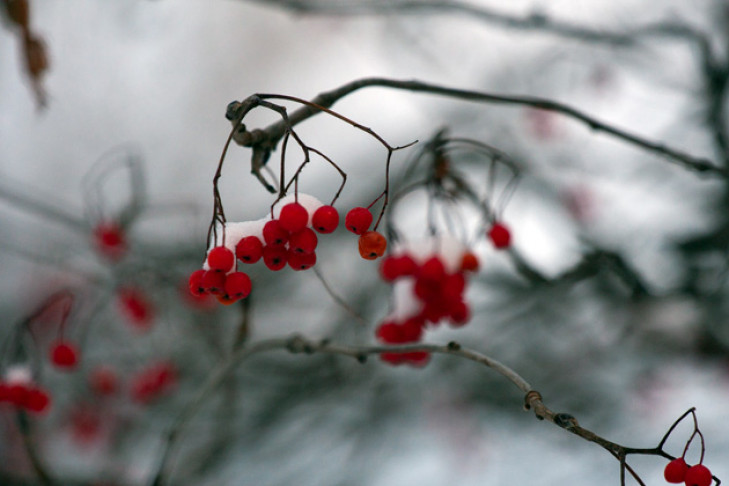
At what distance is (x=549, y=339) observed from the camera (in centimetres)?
461

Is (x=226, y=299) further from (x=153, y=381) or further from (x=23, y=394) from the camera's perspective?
(x=153, y=381)

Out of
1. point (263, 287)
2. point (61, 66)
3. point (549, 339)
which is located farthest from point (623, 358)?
point (61, 66)

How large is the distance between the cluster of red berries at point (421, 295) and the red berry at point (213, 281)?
60cm

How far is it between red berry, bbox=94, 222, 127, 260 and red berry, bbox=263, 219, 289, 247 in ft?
6.41

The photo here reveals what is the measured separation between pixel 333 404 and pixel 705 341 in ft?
8.09

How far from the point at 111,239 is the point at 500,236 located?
202 cm

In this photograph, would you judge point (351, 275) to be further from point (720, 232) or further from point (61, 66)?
point (61, 66)

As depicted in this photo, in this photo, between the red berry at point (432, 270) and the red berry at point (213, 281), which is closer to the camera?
the red berry at point (213, 281)

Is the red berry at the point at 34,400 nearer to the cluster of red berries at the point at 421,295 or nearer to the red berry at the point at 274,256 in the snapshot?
the cluster of red berries at the point at 421,295

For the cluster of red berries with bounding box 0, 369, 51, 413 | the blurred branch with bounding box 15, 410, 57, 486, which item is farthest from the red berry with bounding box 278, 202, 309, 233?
the cluster of red berries with bounding box 0, 369, 51, 413

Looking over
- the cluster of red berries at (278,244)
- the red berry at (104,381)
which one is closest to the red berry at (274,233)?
the cluster of red berries at (278,244)

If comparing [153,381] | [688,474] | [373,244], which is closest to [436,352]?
[373,244]

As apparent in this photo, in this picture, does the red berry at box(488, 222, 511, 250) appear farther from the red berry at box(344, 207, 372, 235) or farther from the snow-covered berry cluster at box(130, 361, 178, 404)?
the snow-covered berry cluster at box(130, 361, 178, 404)

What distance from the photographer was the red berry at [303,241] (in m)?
1.16
